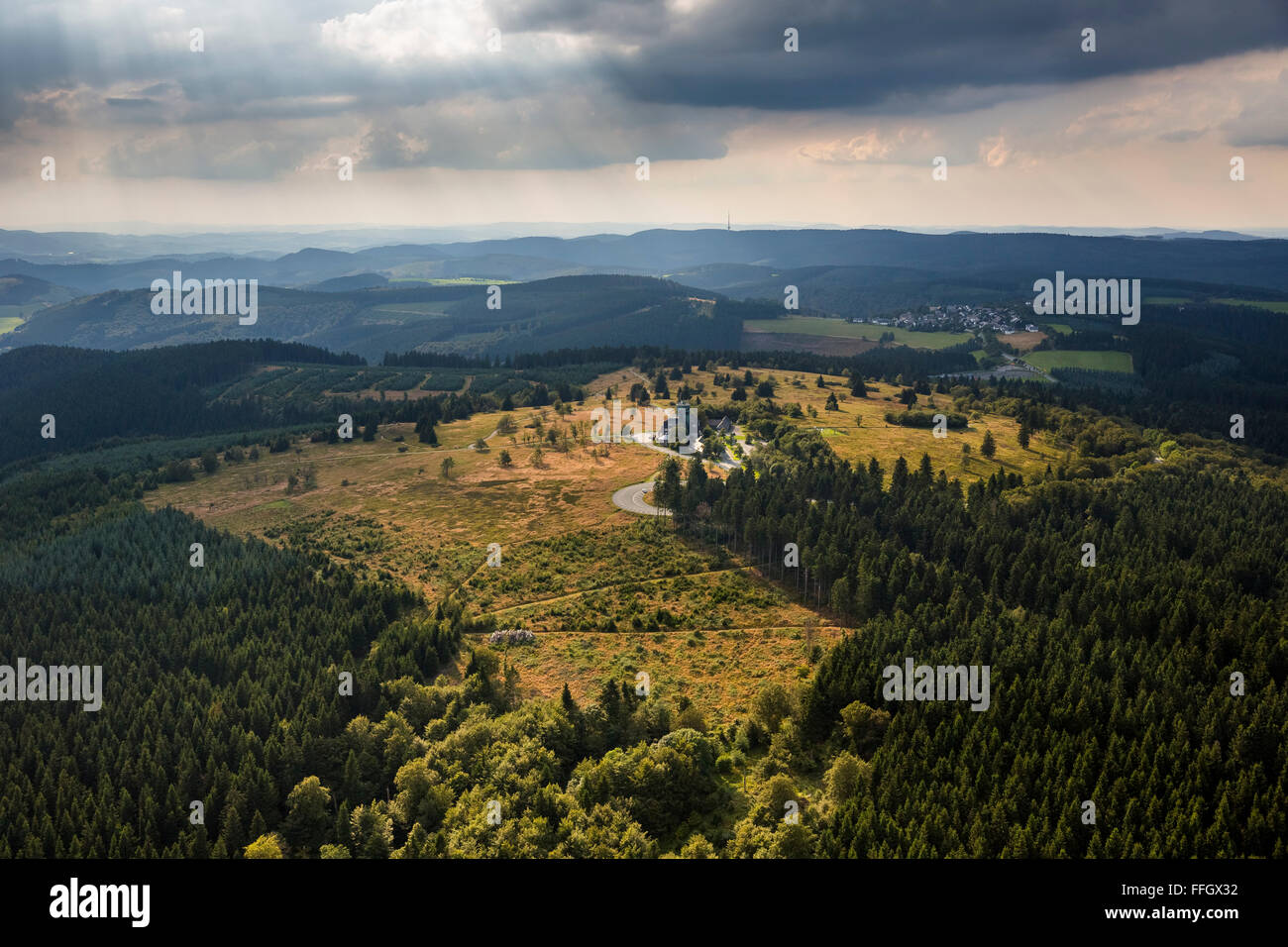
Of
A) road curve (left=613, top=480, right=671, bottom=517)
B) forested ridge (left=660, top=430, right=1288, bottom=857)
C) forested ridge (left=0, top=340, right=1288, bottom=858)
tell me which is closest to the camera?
forested ridge (left=660, top=430, right=1288, bottom=857)

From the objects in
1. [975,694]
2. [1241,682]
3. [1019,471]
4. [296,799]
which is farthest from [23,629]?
[1019,471]

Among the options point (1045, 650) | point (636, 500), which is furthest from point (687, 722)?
point (636, 500)

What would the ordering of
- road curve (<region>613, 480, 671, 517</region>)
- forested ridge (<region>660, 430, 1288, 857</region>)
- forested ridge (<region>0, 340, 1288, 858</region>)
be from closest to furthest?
forested ridge (<region>660, 430, 1288, 857</region>) → forested ridge (<region>0, 340, 1288, 858</region>) → road curve (<region>613, 480, 671, 517</region>)

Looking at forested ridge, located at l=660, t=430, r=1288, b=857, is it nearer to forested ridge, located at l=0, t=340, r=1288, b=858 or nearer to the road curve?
forested ridge, located at l=0, t=340, r=1288, b=858

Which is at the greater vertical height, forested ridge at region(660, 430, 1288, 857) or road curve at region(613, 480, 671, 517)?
road curve at region(613, 480, 671, 517)

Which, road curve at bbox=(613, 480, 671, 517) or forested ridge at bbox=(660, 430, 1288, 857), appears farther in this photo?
road curve at bbox=(613, 480, 671, 517)

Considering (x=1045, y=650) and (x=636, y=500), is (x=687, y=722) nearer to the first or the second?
(x=1045, y=650)

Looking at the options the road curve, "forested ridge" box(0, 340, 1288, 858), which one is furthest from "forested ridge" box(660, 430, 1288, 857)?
the road curve

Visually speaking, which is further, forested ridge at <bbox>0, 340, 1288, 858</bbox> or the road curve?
the road curve

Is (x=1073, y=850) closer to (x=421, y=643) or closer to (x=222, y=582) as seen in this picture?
(x=421, y=643)

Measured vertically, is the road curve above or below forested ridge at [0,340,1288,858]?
above
